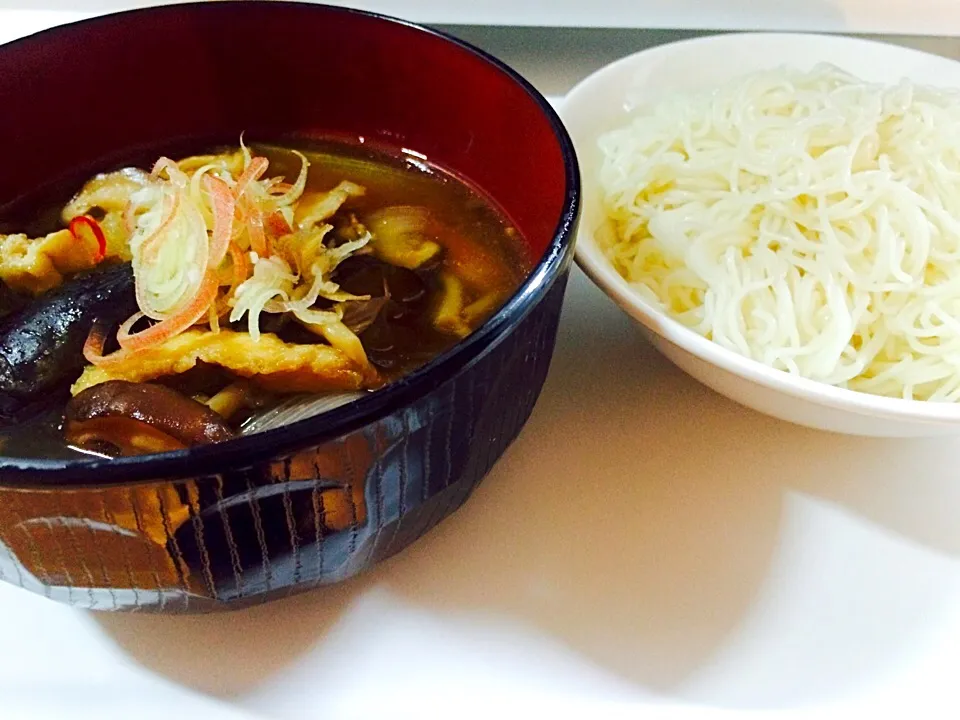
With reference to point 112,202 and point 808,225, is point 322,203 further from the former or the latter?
point 808,225

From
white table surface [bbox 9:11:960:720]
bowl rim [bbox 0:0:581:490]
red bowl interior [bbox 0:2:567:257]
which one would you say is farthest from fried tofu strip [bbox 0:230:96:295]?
bowl rim [bbox 0:0:581:490]

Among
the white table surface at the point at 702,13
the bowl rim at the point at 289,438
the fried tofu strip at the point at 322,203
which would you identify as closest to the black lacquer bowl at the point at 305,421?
the bowl rim at the point at 289,438

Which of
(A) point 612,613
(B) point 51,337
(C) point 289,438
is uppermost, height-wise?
(C) point 289,438

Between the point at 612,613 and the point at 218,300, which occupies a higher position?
the point at 218,300

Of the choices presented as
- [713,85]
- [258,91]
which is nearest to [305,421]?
[258,91]

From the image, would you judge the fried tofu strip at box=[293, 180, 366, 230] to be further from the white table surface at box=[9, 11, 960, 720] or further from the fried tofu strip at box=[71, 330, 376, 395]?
the white table surface at box=[9, 11, 960, 720]

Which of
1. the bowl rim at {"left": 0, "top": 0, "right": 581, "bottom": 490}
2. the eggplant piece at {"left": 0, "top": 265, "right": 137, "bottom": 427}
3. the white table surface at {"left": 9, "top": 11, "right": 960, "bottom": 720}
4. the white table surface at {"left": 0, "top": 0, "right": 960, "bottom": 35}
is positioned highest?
the bowl rim at {"left": 0, "top": 0, "right": 581, "bottom": 490}
